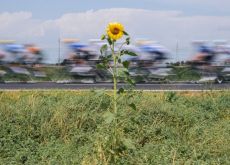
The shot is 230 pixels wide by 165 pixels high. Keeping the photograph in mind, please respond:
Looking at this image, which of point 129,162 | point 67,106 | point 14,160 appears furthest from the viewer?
point 67,106

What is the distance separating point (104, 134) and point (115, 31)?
5.42 ft

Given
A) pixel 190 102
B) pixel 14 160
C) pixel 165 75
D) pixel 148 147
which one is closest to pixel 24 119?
pixel 14 160

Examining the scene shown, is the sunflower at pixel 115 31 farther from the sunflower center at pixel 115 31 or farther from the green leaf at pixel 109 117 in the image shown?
the green leaf at pixel 109 117

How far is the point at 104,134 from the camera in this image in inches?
266

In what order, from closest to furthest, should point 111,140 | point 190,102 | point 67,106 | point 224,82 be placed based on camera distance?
point 111,140 < point 67,106 < point 190,102 < point 224,82

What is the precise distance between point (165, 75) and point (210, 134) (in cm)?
1738

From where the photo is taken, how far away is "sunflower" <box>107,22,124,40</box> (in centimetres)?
576

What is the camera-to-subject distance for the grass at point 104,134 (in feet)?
21.2

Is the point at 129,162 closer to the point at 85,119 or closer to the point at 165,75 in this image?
the point at 85,119

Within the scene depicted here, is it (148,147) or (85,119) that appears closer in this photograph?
(148,147)

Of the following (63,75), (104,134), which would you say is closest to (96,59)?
(63,75)

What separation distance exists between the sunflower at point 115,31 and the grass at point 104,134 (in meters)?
0.69

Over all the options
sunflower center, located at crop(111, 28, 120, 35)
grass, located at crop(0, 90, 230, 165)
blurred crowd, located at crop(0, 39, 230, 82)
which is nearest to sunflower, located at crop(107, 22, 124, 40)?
sunflower center, located at crop(111, 28, 120, 35)

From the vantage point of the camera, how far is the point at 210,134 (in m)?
7.91
